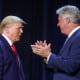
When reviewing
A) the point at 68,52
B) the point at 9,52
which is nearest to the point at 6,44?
the point at 9,52

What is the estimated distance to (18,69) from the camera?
1884 millimetres

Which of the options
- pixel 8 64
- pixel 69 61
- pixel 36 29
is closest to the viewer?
pixel 69 61

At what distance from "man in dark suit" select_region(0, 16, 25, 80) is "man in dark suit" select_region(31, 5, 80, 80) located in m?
0.28

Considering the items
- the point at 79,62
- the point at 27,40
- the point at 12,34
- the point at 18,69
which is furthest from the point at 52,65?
the point at 27,40

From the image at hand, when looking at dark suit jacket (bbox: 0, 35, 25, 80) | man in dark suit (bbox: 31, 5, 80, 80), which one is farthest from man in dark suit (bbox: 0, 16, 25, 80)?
man in dark suit (bbox: 31, 5, 80, 80)

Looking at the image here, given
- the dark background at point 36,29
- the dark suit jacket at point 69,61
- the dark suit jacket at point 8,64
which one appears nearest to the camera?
the dark suit jacket at point 69,61

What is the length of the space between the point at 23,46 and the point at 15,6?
0.61 m

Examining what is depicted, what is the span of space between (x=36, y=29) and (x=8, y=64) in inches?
60.1

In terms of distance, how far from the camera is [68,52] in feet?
5.37

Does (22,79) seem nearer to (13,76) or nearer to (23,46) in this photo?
(13,76)

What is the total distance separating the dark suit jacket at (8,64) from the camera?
Result: 1781mm

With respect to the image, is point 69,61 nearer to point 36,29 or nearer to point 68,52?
point 68,52

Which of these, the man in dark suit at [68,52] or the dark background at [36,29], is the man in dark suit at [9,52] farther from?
the dark background at [36,29]

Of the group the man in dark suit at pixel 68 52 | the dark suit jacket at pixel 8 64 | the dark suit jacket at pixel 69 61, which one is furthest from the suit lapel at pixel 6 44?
the dark suit jacket at pixel 69 61
